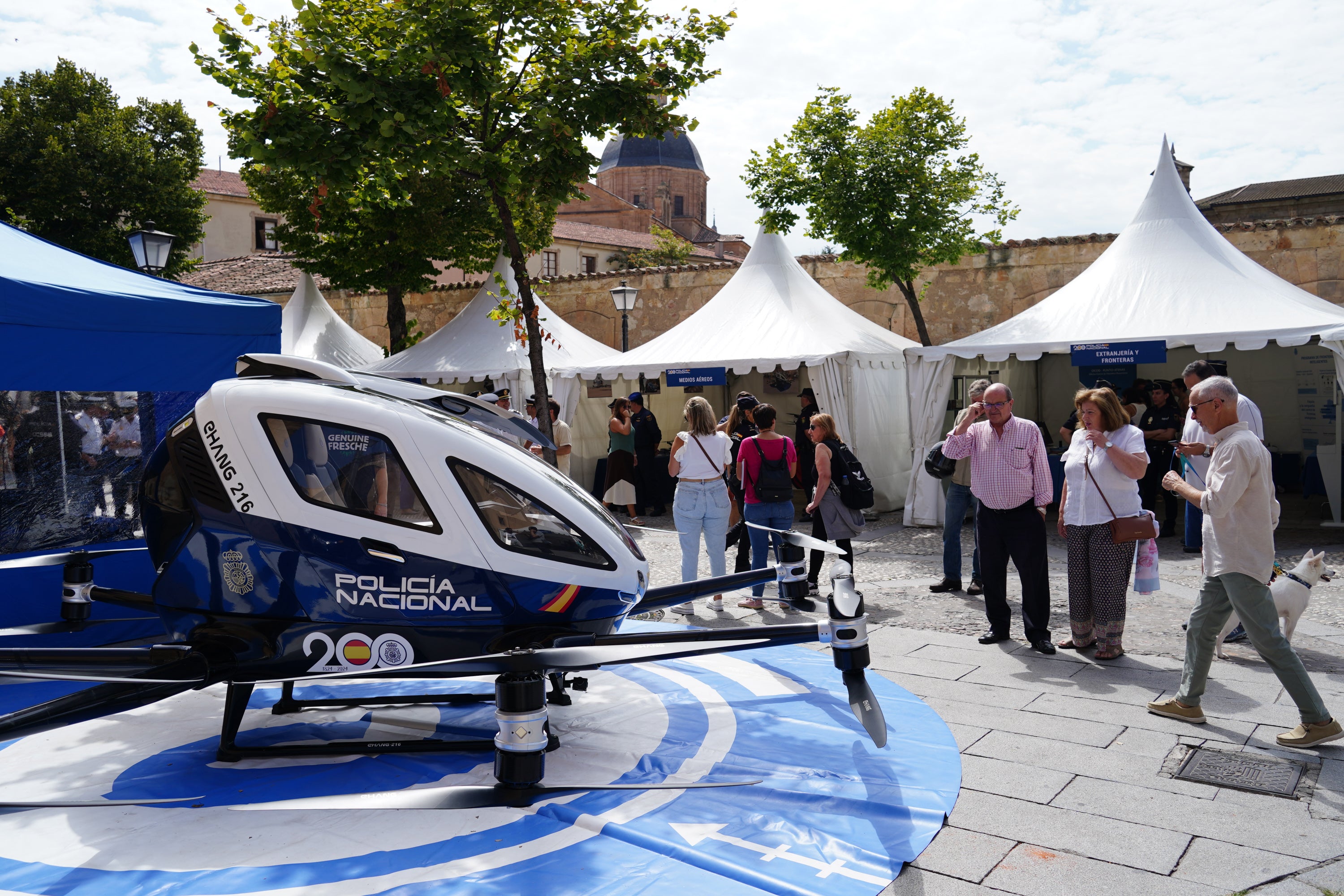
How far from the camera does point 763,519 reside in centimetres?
834

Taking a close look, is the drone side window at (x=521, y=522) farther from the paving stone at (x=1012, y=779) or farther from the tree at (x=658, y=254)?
the tree at (x=658, y=254)

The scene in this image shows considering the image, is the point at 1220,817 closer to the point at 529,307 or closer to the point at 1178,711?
the point at 1178,711

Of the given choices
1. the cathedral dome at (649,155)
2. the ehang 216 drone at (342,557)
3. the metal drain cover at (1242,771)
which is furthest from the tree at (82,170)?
the cathedral dome at (649,155)

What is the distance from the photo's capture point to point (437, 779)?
15.0 ft

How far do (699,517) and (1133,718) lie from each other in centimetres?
376

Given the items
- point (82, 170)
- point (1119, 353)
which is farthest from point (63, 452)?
point (82, 170)

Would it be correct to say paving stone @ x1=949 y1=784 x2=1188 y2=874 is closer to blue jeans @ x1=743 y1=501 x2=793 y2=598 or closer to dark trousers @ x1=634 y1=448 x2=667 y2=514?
blue jeans @ x1=743 y1=501 x2=793 y2=598

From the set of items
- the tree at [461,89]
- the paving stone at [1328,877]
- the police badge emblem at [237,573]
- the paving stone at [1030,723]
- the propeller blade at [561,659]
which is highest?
the tree at [461,89]

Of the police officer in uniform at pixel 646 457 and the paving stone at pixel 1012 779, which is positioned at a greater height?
the police officer in uniform at pixel 646 457

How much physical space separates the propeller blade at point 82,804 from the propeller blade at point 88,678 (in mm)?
509

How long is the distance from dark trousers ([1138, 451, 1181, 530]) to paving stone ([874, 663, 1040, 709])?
23.8 feet

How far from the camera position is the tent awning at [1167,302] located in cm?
1151

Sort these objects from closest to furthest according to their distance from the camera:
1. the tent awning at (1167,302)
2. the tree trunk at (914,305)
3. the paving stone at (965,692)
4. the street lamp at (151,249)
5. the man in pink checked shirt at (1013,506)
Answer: the paving stone at (965,692) < the man in pink checked shirt at (1013,506) < the street lamp at (151,249) < the tent awning at (1167,302) < the tree trunk at (914,305)

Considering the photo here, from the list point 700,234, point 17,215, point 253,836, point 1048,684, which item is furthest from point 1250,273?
point 700,234
